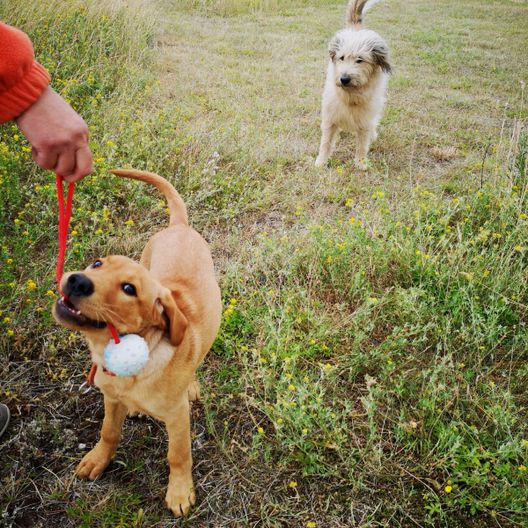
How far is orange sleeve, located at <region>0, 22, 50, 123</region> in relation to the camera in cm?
132

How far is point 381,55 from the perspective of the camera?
4.86 meters

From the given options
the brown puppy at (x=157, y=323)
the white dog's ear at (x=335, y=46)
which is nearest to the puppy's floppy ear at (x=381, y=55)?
the white dog's ear at (x=335, y=46)

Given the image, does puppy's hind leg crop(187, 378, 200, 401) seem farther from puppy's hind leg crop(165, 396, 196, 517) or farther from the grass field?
puppy's hind leg crop(165, 396, 196, 517)

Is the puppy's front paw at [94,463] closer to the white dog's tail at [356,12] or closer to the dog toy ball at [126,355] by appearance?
the dog toy ball at [126,355]

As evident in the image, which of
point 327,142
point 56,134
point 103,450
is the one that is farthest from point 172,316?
point 327,142

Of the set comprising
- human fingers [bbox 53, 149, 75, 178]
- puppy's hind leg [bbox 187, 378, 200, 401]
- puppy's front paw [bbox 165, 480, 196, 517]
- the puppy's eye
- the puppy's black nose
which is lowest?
puppy's front paw [bbox 165, 480, 196, 517]

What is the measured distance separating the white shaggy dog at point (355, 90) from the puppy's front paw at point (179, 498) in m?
3.53

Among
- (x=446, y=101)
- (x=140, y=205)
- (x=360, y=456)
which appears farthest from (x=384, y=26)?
(x=360, y=456)

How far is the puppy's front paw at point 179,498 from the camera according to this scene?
1.91 meters

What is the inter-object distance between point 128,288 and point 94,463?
37.0 inches

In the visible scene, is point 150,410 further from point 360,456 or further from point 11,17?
point 11,17

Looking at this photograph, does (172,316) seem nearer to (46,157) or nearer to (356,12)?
(46,157)

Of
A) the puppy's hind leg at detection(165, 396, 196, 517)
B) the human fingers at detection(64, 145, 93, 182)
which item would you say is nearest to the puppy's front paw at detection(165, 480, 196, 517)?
the puppy's hind leg at detection(165, 396, 196, 517)

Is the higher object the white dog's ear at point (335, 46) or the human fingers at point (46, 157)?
the white dog's ear at point (335, 46)
